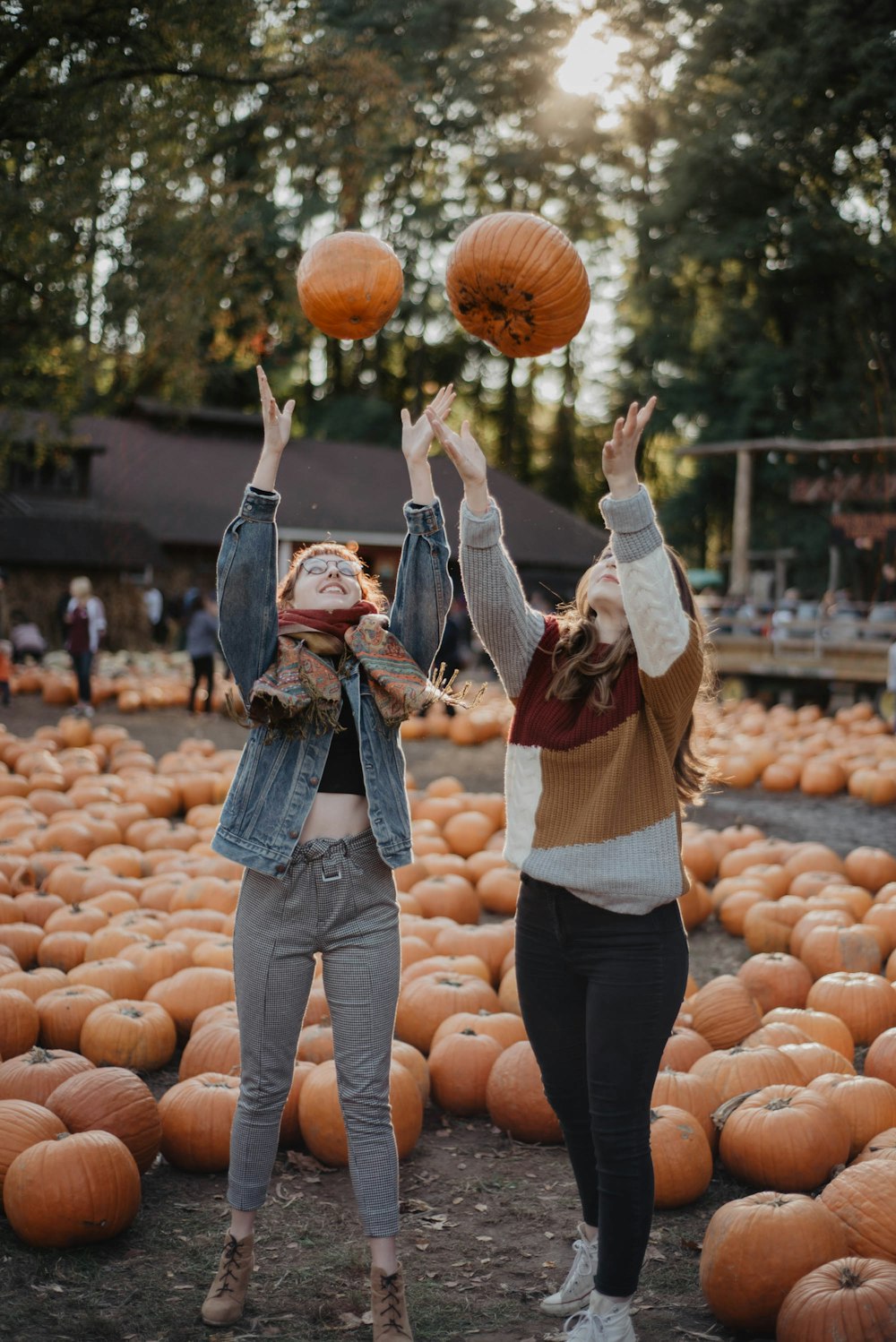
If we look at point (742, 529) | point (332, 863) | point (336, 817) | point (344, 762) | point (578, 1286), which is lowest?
point (578, 1286)

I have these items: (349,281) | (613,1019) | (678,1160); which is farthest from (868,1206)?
(349,281)

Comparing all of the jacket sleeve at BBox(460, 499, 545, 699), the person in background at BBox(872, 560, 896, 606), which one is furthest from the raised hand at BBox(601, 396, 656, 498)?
the person in background at BBox(872, 560, 896, 606)

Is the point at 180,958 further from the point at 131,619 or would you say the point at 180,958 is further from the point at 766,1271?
the point at 131,619

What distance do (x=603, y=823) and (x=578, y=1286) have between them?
126cm

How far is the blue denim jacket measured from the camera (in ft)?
9.95

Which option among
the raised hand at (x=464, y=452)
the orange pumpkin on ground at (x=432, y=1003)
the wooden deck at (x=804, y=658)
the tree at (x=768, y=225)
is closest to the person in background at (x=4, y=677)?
the wooden deck at (x=804, y=658)

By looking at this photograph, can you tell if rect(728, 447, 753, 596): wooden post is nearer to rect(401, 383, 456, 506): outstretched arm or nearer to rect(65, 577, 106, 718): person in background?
rect(65, 577, 106, 718): person in background

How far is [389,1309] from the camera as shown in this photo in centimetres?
294

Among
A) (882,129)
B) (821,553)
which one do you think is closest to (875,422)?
(821,553)

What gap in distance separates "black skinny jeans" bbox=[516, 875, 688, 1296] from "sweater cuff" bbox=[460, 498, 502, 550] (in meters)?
0.85

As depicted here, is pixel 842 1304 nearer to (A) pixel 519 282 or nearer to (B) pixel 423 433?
(B) pixel 423 433

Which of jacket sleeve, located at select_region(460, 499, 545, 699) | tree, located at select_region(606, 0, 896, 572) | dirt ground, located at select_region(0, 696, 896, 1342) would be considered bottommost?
dirt ground, located at select_region(0, 696, 896, 1342)

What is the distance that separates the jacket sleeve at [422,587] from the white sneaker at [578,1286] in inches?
61.8

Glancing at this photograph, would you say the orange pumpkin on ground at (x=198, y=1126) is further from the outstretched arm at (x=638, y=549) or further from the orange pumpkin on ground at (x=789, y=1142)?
the outstretched arm at (x=638, y=549)
